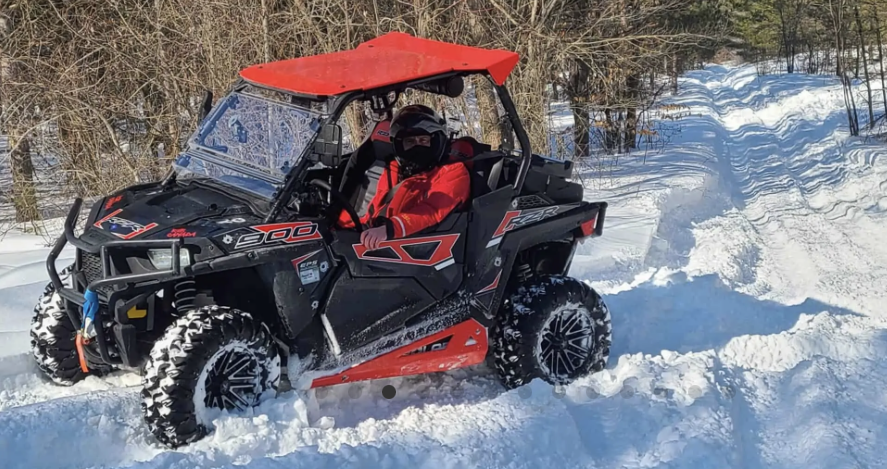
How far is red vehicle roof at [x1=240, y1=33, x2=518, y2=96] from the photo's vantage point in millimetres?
4180

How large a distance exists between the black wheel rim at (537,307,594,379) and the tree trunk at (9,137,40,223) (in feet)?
25.7

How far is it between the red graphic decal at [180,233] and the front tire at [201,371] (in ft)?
1.19

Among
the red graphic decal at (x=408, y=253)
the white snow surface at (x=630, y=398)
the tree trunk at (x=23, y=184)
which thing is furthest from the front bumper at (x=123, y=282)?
the tree trunk at (x=23, y=184)

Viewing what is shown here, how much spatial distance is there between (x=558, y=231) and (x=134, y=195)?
2.56 m

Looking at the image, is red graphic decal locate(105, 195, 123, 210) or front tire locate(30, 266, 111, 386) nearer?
red graphic decal locate(105, 195, 123, 210)

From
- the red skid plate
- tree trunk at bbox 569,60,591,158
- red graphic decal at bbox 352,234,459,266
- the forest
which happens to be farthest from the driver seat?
tree trunk at bbox 569,60,591,158

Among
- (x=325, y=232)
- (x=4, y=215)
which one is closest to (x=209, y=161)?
(x=325, y=232)

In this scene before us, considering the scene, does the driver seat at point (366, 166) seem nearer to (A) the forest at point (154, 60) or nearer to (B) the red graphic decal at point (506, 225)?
(B) the red graphic decal at point (506, 225)

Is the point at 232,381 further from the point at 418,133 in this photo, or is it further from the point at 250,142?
the point at 418,133

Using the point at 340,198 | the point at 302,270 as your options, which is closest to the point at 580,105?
the point at 340,198

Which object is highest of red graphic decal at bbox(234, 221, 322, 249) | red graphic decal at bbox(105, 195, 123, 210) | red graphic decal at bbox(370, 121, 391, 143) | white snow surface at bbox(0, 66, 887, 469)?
red graphic decal at bbox(370, 121, 391, 143)

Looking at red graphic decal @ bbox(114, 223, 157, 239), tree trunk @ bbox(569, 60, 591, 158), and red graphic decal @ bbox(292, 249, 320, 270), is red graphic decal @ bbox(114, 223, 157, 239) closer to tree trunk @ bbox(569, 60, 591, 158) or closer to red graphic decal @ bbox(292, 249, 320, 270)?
red graphic decal @ bbox(292, 249, 320, 270)

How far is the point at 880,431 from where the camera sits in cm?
433

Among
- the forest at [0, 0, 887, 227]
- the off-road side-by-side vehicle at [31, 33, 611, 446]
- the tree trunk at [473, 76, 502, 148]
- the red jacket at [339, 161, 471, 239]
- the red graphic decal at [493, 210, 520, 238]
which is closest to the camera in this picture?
the off-road side-by-side vehicle at [31, 33, 611, 446]
